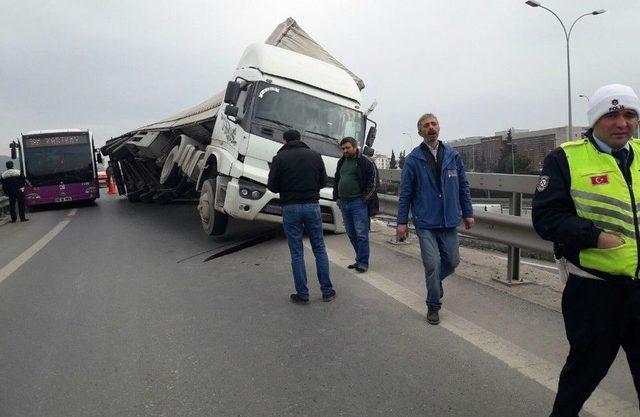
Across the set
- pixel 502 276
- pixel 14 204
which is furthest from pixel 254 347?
pixel 14 204

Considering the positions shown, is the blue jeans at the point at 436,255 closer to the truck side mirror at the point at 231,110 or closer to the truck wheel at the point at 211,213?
the truck side mirror at the point at 231,110

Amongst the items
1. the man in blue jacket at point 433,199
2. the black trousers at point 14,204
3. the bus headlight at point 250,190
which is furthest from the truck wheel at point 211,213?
the black trousers at point 14,204

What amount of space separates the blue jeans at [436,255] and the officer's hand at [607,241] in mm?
2214

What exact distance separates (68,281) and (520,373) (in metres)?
5.23

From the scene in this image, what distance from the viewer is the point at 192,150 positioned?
10812 millimetres

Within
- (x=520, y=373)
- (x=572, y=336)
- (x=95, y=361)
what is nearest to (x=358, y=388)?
(x=520, y=373)

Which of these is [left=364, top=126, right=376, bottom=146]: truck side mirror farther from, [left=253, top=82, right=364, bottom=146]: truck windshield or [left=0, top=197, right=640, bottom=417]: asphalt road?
[left=0, top=197, right=640, bottom=417]: asphalt road

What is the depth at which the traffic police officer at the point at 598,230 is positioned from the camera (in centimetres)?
213

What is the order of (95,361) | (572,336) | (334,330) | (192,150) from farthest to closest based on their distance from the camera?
(192,150) < (334,330) < (95,361) < (572,336)

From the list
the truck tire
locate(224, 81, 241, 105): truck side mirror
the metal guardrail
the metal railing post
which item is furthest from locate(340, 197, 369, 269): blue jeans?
the truck tire

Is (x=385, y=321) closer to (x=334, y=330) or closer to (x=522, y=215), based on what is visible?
(x=334, y=330)

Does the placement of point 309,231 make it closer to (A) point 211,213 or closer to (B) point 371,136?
(A) point 211,213

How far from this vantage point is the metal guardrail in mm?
4777

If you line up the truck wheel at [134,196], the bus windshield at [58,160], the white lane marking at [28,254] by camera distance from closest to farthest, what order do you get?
the white lane marking at [28,254] → the bus windshield at [58,160] → the truck wheel at [134,196]
